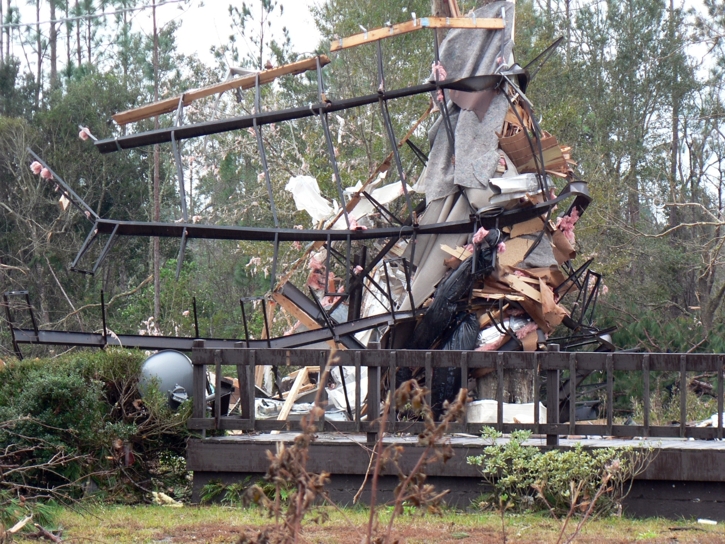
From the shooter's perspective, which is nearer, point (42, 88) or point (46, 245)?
point (46, 245)

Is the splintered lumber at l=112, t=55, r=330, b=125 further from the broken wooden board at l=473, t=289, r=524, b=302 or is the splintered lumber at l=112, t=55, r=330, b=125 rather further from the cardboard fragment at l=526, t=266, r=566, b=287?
the cardboard fragment at l=526, t=266, r=566, b=287

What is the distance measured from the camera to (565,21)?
28.9 metres

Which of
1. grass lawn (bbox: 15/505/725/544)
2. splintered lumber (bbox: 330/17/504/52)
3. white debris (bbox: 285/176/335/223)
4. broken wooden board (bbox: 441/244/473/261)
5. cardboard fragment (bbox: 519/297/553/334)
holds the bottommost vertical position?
grass lawn (bbox: 15/505/725/544)

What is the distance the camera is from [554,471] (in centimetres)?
739

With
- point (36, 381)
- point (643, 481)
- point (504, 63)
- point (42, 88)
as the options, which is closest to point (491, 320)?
point (504, 63)

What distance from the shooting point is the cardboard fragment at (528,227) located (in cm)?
1153

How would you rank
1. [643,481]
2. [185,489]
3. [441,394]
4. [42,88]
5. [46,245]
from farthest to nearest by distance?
1. [42,88]
2. [46,245]
3. [441,394]
4. [185,489]
5. [643,481]

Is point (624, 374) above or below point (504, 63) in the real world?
below

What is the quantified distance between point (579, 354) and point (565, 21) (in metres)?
23.0

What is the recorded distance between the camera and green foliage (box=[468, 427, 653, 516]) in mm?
7324

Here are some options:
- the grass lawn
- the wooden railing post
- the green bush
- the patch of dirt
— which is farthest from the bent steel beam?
the patch of dirt

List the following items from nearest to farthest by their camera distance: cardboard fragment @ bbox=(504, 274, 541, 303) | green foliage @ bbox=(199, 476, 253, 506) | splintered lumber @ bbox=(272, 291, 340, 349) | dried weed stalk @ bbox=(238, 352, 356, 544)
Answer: dried weed stalk @ bbox=(238, 352, 356, 544) → green foliage @ bbox=(199, 476, 253, 506) → cardboard fragment @ bbox=(504, 274, 541, 303) → splintered lumber @ bbox=(272, 291, 340, 349)

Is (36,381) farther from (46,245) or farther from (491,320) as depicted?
(46,245)

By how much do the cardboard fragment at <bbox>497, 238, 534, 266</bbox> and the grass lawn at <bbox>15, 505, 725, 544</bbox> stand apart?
4.33 metres
